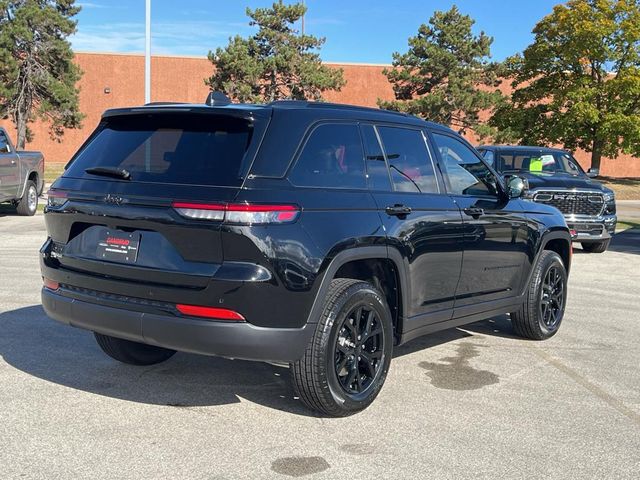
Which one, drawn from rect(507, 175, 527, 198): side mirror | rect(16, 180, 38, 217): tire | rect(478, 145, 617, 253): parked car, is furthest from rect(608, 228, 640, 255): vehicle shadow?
rect(16, 180, 38, 217): tire

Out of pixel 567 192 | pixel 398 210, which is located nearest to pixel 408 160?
pixel 398 210

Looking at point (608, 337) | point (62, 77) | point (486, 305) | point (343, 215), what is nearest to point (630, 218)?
point (608, 337)

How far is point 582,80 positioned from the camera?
118ft

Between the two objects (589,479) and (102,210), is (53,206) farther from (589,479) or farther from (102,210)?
(589,479)

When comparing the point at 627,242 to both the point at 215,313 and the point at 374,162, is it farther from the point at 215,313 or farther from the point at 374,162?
the point at 215,313

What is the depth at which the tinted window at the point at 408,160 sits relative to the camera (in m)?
4.99

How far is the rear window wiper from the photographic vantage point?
4.33 metres

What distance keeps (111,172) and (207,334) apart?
3.96 feet

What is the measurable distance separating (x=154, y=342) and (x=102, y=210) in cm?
84

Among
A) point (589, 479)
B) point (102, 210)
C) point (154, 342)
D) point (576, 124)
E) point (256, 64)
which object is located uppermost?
point (256, 64)

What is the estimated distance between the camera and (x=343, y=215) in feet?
14.3

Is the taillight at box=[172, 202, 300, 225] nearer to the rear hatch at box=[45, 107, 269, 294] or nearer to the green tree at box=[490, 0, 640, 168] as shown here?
the rear hatch at box=[45, 107, 269, 294]

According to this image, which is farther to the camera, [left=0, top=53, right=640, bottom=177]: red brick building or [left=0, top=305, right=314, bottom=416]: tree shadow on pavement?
[left=0, top=53, right=640, bottom=177]: red brick building

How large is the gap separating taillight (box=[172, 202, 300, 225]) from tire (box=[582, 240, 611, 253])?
35.7 feet
